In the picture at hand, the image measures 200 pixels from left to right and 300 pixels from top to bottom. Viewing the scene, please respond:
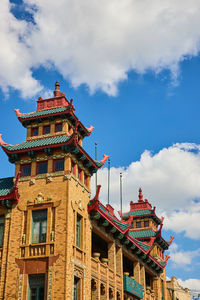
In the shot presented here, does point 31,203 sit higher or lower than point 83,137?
lower

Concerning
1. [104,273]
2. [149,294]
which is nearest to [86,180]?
[104,273]

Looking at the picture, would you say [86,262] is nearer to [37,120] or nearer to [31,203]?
[31,203]

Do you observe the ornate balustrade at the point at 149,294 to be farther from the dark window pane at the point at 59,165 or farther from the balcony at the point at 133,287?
the dark window pane at the point at 59,165

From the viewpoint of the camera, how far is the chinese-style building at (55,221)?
3028 centimetres

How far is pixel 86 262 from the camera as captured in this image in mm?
33250

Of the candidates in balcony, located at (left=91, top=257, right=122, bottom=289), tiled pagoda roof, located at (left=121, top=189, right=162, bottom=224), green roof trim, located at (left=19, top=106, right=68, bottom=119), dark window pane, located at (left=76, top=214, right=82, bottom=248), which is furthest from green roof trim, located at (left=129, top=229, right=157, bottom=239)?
green roof trim, located at (left=19, top=106, right=68, bottom=119)

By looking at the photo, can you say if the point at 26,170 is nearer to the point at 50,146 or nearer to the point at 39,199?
the point at 50,146

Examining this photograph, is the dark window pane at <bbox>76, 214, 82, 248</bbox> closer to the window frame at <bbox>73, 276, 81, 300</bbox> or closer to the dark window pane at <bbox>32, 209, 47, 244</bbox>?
the window frame at <bbox>73, 276, 81, 300</bbox>

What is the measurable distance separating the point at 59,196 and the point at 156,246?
30936 mm

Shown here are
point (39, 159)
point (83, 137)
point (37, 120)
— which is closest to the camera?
point (39, 159)

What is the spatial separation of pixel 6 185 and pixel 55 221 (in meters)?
6.24

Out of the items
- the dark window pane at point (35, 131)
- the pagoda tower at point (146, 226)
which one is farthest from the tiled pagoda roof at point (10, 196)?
the pagoda tower at point (146, 226)

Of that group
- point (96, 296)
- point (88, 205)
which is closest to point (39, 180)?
point (88, 205)

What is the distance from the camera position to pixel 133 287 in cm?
4259
